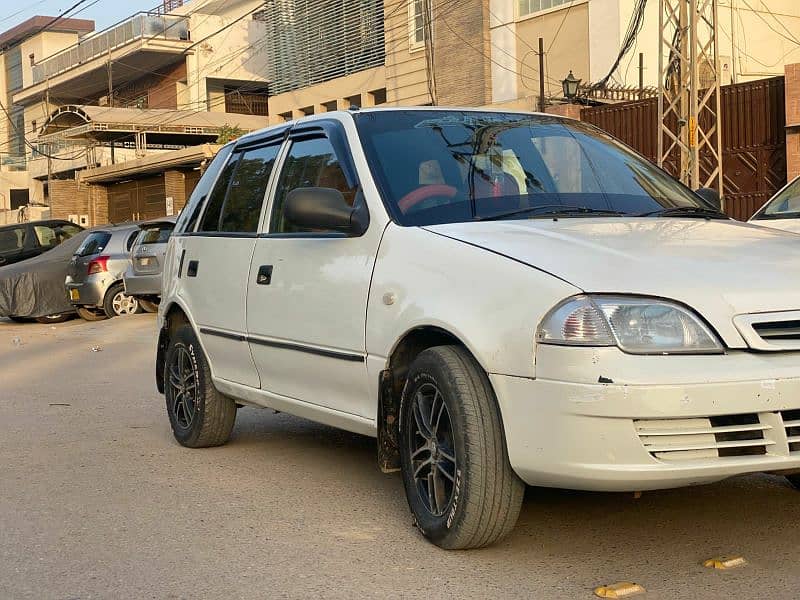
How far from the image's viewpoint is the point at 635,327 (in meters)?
3.96

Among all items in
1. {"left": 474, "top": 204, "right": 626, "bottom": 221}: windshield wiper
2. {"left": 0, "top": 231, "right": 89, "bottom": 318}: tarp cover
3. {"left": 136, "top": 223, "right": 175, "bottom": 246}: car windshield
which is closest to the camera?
{"left": 474, "top": 204, "right": 626, "bottom": 221}: windshield wiper

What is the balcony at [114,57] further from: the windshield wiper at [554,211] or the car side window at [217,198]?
the windshield wiper at [554,211]

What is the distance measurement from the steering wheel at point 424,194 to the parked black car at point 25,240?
20.2 metres

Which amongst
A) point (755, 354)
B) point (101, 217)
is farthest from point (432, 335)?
point (101, 217)

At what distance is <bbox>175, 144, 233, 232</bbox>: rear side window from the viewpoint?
23.6ft

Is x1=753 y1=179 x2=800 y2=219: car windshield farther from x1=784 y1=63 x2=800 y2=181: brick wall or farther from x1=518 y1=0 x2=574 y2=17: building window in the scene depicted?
x1=518 y1=0 x2=574 y2=17: building window

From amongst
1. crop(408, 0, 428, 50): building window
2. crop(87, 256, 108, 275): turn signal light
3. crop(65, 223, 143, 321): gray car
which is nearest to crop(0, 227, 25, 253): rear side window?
crop(65, 223, 143, 321): gray car

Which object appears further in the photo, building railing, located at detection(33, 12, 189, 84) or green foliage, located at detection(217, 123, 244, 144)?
building railing, located at detection(33, 12, 189, 84)

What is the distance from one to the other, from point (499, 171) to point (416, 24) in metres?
29.4

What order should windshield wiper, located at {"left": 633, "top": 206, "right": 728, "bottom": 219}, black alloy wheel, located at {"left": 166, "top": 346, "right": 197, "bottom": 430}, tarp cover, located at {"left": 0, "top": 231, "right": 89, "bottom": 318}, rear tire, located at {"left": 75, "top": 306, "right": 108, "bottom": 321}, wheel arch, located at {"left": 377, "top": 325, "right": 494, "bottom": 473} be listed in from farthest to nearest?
rear tire, located at {"left": 75, "top": 306, "right": 108, "bottom": 321} → tarp cover, located at {"left": 0, "top": 231, "right": 89, "bottom": 318} → black alloy wheel, located at {"left": 166, "top": 346, "right": 197, "bottom": 430} → windshield wiper, located at {"left": 633, "top": 206, "right": 728, "bottom": 219} → wheel arch, located at {"left": 377, "top": 325, "right": 494, "bottom": 473}

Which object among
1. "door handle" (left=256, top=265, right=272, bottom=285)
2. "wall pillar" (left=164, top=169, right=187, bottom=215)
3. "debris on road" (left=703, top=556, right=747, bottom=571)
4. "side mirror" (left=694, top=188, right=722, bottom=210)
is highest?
"wall pillar" (left=164, top=169, right=187, bottom=215)

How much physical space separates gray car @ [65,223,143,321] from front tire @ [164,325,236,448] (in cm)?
1376

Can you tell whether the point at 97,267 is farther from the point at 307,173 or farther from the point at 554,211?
the point at 554,211

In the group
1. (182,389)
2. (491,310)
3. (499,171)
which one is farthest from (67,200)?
(491,310)
